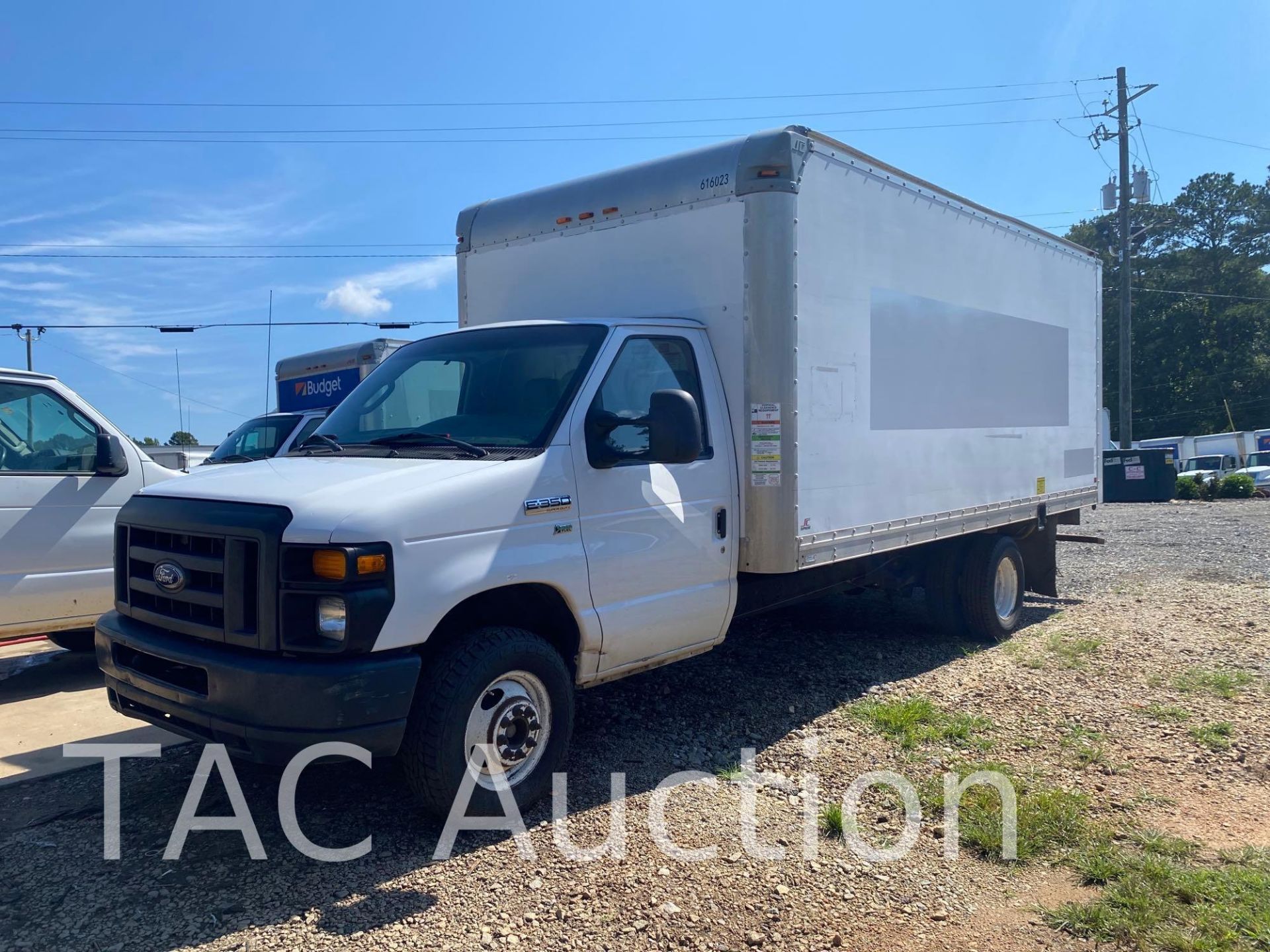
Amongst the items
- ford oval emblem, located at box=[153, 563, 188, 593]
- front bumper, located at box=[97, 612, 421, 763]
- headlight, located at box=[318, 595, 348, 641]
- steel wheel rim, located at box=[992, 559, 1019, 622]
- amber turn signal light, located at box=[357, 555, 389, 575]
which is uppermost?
amber turn signal light, located at box=[357, 555, 389, 575]

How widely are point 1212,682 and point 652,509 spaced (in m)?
4.35

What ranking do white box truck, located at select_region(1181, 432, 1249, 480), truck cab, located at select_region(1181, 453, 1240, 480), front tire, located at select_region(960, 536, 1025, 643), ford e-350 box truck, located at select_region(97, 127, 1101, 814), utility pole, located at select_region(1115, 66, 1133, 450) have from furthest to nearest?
white box truck, located at select_region(1181, 432, 1249, 480) < truck cab, located at select_region(1181, 453, 1240, 480) < utility pole, located at select_region(1115, 66, 1133, 450) < front tire, located at select_region(960, 536, 1025, 643) < ford e-350 box truck, located at select_region(97, 127, 1101, 814)

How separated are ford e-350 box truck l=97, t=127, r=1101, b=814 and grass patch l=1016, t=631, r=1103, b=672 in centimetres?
46

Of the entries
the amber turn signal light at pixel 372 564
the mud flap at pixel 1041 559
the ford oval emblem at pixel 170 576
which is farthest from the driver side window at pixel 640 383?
the mud flap at pixel 1041 559

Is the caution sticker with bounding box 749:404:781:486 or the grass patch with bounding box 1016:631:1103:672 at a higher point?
the caution sticker with bounding box 749:404:781:486

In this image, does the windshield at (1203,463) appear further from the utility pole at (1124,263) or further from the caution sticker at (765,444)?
the caution sticker at (765,444)

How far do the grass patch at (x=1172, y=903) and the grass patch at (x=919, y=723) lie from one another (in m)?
1.39

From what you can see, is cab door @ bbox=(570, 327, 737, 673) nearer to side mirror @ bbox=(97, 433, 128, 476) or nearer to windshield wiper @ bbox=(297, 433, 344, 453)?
windshield wiper @ bbox=(297, 433, 344, 453)

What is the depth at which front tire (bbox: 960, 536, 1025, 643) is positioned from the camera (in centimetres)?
773

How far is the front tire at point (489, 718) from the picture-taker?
12.6 feet

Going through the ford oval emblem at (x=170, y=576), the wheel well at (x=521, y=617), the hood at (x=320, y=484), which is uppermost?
the hood at (x=320, y=484)

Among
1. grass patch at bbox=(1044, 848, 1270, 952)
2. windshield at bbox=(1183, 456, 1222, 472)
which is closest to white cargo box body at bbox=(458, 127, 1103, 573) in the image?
grass patch at bbox=(1044, 848, 1270, 952)

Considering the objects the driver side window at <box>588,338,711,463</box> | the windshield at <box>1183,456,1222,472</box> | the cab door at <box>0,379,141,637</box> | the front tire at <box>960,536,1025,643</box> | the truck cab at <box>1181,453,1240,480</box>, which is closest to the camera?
the driver side window at <box>588,338,711,463</box>

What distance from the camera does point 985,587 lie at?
773 centimetres
